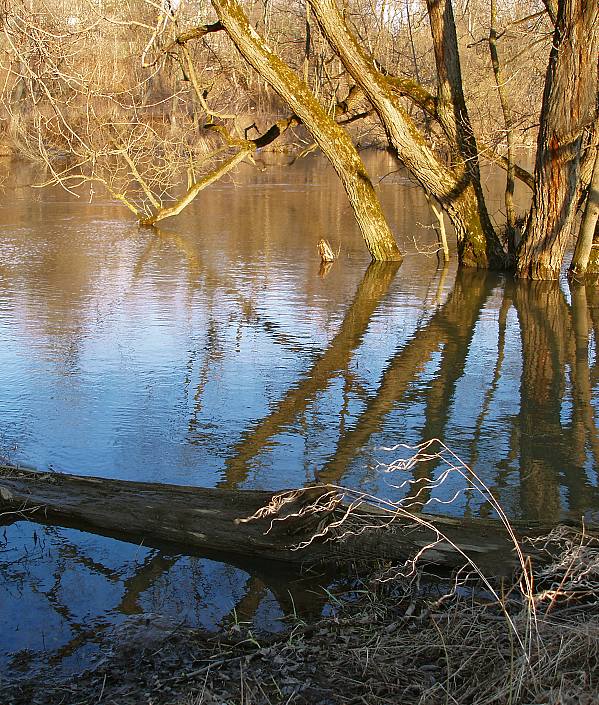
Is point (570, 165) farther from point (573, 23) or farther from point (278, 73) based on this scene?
point (278, 73)

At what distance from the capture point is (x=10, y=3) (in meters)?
9.70

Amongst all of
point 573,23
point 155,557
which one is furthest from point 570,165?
point 155,557

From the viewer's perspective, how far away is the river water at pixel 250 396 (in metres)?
5.36

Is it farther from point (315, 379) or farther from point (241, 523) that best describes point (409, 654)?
point (315, 379)

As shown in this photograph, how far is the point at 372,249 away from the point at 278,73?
383 centimetres

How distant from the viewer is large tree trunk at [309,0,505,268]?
53.6 feet

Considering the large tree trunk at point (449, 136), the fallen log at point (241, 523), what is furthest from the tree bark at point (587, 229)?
the fallen log at point (241, 523)

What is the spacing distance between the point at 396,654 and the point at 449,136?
14.2 metres

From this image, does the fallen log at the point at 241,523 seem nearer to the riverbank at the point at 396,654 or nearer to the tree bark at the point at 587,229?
the riverbank at the point at 396,654

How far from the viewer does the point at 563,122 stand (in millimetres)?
14695

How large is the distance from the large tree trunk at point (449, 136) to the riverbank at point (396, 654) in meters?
12.4

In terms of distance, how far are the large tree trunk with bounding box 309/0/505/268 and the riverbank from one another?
1237 cm

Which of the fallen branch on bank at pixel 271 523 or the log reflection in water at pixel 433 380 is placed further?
the log reflection in water at pixel 433 380

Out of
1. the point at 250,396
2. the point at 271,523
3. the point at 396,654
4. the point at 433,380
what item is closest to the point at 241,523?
the point at 271,523
